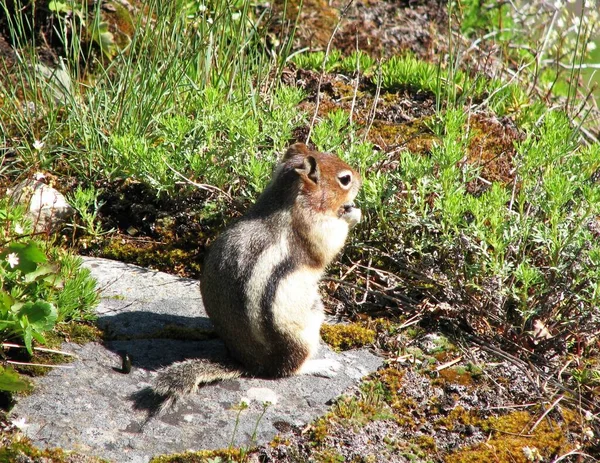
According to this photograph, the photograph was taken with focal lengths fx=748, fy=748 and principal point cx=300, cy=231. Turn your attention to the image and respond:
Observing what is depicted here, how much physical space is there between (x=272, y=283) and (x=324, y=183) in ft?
2.52

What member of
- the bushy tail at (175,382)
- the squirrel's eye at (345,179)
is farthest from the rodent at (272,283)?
the squirrel's eye at (345,179)

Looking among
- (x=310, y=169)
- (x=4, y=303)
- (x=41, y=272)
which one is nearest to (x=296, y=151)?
(x=310, y=169)

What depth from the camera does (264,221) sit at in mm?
4008

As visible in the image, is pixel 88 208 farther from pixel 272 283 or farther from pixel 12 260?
pixel 272 283

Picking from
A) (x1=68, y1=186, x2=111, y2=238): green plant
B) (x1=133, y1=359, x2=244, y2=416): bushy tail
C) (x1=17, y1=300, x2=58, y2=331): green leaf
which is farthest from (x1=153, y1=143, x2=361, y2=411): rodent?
(x1=68, y1=186, x2=111, y2=238): green plant

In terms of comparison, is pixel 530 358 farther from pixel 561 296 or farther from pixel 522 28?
pixel 522 28

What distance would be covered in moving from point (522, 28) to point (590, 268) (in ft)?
16.5

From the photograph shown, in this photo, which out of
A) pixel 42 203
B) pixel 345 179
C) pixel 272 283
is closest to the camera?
pixel 272 283

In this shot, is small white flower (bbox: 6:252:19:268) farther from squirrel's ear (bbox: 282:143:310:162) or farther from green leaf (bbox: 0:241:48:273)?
squirrel's ear (bbox: 282:143:310:162)

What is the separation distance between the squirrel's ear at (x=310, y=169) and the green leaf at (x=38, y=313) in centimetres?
149

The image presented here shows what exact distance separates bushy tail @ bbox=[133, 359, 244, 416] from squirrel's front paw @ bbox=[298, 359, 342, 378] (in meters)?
0.46

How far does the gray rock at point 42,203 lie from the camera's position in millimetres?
4793

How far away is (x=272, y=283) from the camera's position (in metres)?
3.76

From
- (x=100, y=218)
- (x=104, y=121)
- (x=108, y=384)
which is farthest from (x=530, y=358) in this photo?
(x=104, y=121)
